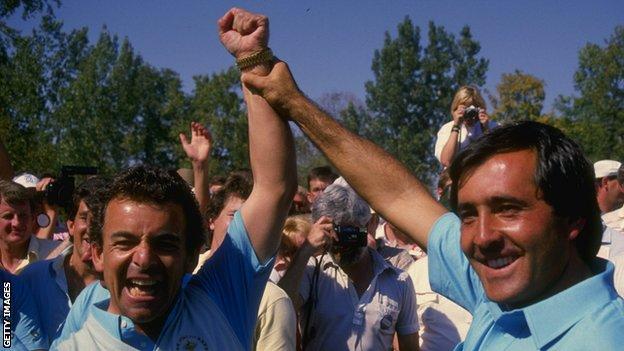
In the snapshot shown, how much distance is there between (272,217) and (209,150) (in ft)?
9.02

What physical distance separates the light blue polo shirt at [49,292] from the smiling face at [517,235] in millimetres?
2166

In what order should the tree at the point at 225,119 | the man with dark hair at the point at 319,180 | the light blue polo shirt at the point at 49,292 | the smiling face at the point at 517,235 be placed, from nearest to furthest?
the smiling face at the point at 517,235
the light blue polo shirt at the point at 49,292
the man with dark hair at the point at 319,180
the tree at the point at 225,119

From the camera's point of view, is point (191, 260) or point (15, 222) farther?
point (15, 222)

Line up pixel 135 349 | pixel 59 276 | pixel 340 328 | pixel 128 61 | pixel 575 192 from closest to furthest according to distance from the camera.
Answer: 1. pixel 575 192
2. pixel 135 349
3. pixel 59 276
4. pixel 340 328
5. pixel 128 61

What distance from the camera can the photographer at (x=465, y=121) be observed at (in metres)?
6.62

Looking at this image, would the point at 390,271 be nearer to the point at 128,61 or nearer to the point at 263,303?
the point at 263,303

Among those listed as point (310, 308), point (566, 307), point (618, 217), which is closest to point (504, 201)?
point (566, 307)

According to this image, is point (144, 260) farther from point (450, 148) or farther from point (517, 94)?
point (517, 94)

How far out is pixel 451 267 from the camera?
2.66 meters

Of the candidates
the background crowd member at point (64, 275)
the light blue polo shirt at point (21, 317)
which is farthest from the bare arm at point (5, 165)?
the light blue polo shirt at point (21, 317)

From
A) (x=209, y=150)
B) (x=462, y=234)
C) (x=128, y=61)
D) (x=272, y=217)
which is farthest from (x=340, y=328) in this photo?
(x=128, y=61)

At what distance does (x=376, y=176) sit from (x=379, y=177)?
11 millimetres

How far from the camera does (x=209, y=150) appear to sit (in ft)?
17.9

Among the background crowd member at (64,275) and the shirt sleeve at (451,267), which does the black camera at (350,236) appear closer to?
the background crowd member at (64,275)
